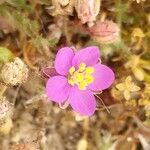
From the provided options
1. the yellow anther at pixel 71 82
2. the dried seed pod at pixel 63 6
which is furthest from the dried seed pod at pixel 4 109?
the dried seed pod at pixel 63 6

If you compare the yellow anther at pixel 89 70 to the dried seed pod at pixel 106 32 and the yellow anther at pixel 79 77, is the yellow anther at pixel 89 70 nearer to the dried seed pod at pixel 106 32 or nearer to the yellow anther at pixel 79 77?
the yellow anther at pixel 79 77

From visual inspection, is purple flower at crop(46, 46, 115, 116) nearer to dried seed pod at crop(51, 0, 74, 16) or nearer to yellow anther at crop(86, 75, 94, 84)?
yellow anther at crop(86, 75, 94, 84)

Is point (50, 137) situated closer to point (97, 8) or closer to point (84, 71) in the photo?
point (84, 71)

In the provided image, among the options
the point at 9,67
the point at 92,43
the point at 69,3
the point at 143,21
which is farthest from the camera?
the point at 143,21

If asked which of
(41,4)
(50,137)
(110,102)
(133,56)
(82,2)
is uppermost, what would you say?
(82,2)

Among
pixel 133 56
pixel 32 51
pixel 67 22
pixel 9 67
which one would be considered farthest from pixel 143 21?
pixel 9 67

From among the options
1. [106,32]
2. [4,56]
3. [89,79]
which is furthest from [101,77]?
[4,56]

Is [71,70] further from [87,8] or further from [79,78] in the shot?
[87,8]
